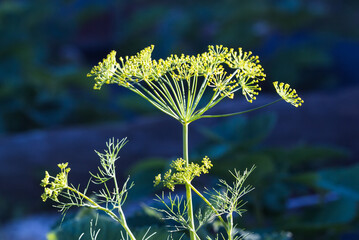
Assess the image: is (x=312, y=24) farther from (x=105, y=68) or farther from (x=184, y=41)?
(x=105, y=68)

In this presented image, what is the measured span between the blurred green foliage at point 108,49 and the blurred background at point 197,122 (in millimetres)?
12

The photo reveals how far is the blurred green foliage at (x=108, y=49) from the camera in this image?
4.68 meters

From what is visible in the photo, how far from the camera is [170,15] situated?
6.09m

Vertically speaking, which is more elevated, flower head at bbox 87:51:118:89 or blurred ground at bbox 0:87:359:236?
blurred ground at bbox 0:87:359:236

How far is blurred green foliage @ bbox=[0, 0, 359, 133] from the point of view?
184 inches

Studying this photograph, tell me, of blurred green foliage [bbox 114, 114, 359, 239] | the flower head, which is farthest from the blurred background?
the flower head

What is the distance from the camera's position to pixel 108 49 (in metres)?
6.26

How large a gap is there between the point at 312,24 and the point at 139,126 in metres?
4.30

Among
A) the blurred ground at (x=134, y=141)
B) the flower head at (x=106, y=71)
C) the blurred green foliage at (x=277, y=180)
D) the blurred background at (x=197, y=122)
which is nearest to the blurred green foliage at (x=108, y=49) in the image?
the blurred background at (x=197, y=122)

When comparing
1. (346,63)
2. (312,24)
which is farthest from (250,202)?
(312,24)

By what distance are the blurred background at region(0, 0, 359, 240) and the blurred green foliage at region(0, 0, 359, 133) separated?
0.01m

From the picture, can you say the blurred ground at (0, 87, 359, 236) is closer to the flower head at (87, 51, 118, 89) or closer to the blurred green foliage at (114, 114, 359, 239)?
the blurred green foliage at (114, 114, 359, 239)

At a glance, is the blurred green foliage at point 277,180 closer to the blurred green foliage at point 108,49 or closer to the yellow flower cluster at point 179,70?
the yellow flower cluster at point 179,70

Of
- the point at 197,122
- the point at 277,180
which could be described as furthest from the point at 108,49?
the point at 277,180
